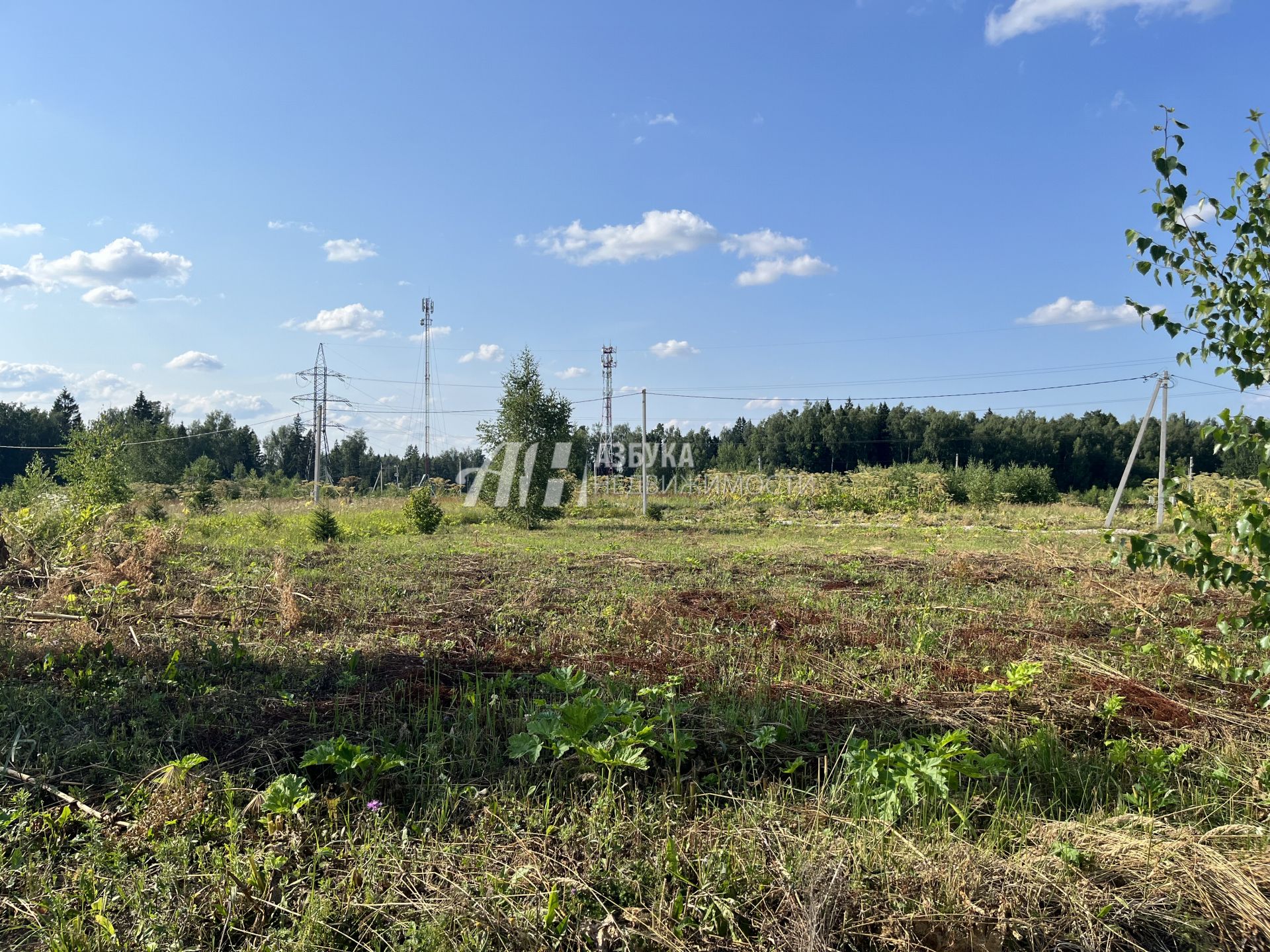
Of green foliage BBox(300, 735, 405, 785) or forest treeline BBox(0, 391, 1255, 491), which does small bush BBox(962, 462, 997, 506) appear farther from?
green foliage BBox(300, 735, 405, 785)

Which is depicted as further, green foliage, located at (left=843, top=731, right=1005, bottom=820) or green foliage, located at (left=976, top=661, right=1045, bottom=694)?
green foliage, located at (left=976, top=661, right=1045, bottom=694)

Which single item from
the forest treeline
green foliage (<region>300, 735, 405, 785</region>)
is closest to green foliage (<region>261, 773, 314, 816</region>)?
green foliage (<region>300, 735, 405, 785</region>)

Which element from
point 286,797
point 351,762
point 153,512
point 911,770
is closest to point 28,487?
point 153,512

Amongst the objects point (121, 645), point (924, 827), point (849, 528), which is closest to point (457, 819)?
point (924, 827)

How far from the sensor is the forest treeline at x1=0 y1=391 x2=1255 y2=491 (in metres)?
53.4

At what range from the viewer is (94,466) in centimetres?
1694

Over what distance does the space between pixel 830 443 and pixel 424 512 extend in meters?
49.2

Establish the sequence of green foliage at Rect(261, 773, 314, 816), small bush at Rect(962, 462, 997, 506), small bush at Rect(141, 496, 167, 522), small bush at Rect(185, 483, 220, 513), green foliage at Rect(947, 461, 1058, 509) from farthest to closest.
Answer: green foliage at Rect(947, 461, 1058, 509), small bush at Rect(962, 462, 997, 506), small bush at Rect(185, 483, 220, 513), small bush at Rect(141, 496, 167, 522), green foliage at Rect(261, 773, 314, 816)

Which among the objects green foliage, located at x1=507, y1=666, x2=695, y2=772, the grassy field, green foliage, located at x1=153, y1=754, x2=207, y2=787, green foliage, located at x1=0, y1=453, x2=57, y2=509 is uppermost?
green foliage, located at x1=0, y1=453, x2=57, y2=509

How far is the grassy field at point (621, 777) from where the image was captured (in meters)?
2.35

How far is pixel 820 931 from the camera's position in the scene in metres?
2.21

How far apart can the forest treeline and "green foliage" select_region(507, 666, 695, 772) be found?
4535cm

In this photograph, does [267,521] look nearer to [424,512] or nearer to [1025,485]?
[424,512]

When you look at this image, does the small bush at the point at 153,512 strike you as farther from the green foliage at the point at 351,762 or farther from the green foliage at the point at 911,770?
the green foliage at the point at 911,770
